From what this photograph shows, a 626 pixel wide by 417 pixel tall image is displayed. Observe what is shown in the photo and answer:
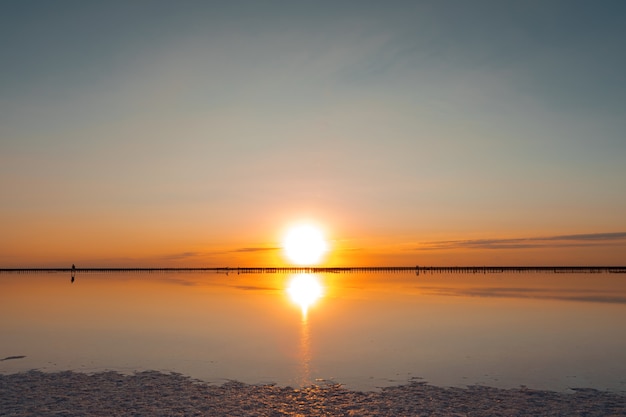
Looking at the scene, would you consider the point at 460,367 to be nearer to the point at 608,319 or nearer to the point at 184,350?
the point at 184,350

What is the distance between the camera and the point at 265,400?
53.3ft

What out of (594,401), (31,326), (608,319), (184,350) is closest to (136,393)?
(184,350)

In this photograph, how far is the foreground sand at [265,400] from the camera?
48.4ft

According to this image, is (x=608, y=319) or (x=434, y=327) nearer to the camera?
(x=434, y=327)

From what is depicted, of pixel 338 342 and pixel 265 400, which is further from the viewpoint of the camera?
pixel 338 342

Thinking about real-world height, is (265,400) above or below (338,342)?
above

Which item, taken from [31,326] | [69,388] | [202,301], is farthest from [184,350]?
[202,301]

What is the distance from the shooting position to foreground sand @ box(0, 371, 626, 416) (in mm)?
14766

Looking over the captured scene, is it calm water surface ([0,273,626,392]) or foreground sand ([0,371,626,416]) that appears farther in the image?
calm water surface ([0,273,626,392])

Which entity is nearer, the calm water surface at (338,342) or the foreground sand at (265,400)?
the foreground sand at (265,400)

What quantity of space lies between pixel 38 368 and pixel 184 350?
21.8 ft

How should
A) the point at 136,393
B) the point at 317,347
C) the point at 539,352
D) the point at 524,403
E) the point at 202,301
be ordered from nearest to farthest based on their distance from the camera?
the point at 524,403 → the point at 136,393 → the point at 539,352 → the point at 317,347 → the point at 202,301

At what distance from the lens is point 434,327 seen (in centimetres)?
3344

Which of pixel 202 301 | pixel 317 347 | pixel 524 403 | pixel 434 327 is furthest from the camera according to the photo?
pixel 202 301
